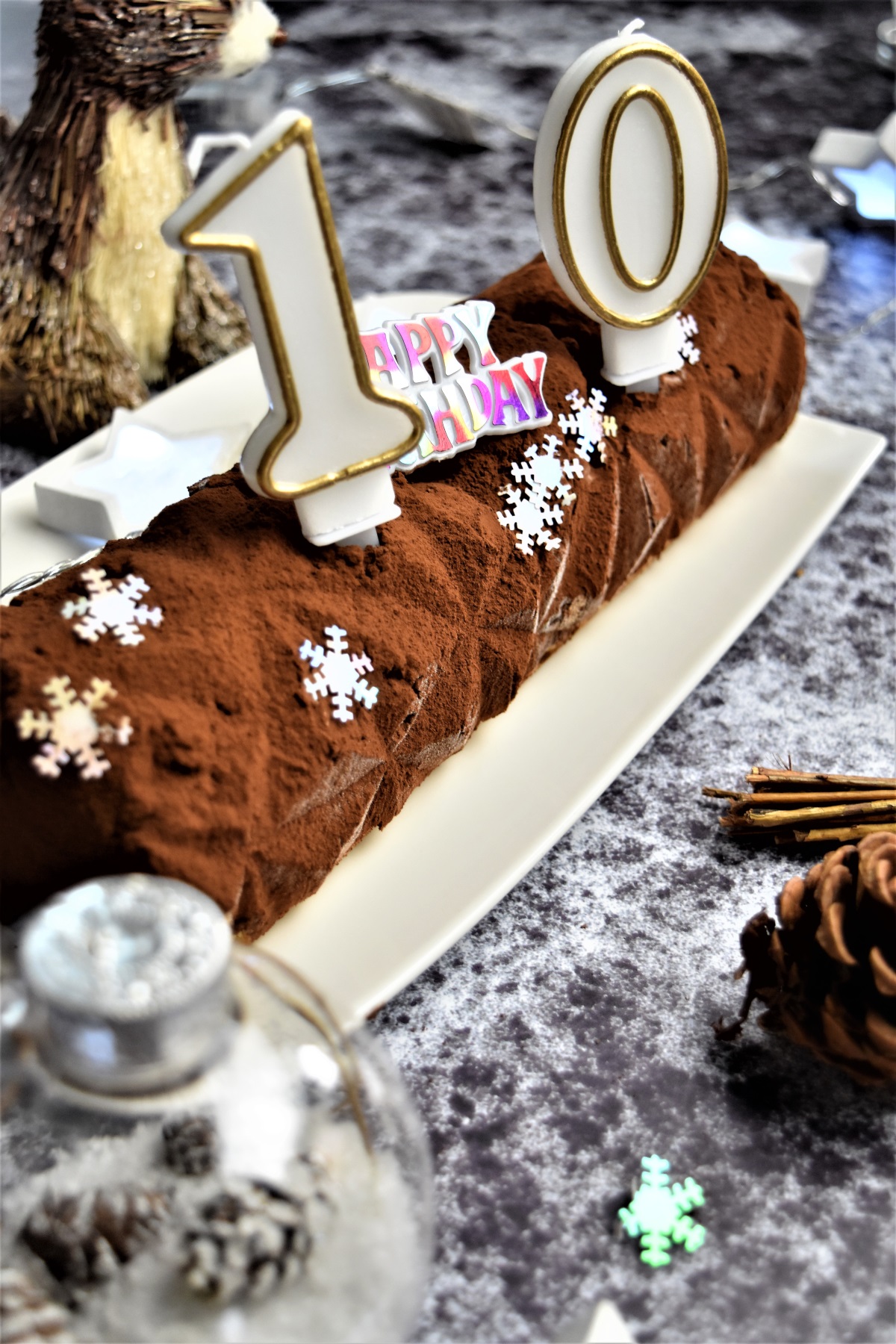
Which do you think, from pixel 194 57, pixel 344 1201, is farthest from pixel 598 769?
pixel 194 57

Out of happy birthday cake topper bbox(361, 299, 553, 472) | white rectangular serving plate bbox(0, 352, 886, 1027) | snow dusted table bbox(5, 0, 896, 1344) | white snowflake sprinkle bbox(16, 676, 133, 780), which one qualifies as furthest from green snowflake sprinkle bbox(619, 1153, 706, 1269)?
happy birthday cake topper bbox(361, 299, 553, 472)

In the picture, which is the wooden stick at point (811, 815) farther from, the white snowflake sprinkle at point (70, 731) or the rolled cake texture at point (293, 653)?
the white snowflake sprinkle at point (70, 731)

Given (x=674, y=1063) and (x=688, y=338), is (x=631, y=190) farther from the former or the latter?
(x=674, y=1063)

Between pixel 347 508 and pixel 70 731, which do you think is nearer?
pixel 70 731

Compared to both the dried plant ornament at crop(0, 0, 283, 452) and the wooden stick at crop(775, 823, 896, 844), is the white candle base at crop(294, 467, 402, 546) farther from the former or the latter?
the dried plant ornament at crop(0, 0, 283, 452)

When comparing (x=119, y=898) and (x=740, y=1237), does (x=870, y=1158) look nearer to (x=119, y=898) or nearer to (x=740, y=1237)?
(x=740, y=1237)

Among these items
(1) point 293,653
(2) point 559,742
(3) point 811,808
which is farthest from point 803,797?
(1) point 293,653
